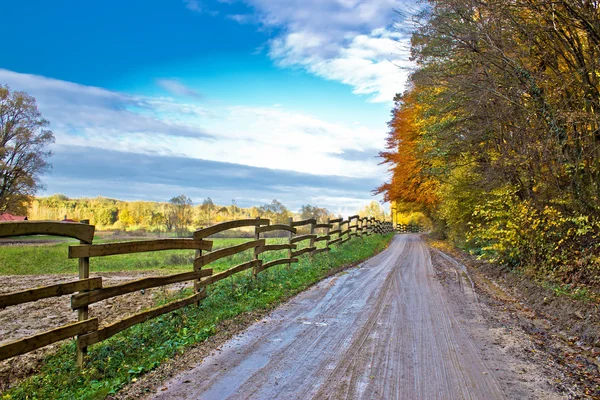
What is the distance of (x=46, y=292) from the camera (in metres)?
3.86

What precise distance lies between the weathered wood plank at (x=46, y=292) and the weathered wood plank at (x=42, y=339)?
14.5 inches

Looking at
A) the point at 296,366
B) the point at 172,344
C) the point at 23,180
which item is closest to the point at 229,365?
the point at 296,366

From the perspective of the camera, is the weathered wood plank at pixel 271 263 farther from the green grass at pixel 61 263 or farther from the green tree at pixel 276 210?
the green tree at pixel 276 210

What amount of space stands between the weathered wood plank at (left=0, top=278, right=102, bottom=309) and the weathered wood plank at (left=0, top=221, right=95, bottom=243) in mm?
502

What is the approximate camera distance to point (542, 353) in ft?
15.6

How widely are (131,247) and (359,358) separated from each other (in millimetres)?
3282

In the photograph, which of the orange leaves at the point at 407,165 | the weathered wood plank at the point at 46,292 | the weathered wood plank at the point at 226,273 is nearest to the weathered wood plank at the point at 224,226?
the weathered wood plank at the point at 226,273

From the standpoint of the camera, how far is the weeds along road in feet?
11.9


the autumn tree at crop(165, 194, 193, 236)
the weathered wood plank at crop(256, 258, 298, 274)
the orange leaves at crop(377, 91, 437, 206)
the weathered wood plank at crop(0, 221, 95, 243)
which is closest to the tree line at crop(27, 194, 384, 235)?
the autumn tree at crop(165, 194, 193, 236)

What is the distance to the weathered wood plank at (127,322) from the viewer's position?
14.1 feet

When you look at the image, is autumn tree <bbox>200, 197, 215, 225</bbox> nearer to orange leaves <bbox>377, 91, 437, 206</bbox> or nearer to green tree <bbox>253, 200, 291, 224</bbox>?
green tree <bbox>253, 200, 291, 224</bbox>

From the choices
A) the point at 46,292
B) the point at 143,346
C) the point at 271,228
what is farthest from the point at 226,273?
the point at 46,292

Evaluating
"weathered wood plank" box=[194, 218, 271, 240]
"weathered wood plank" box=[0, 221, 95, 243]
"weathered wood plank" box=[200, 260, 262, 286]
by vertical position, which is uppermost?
"weathered wood plank" box=[0, 221, 95, 243]

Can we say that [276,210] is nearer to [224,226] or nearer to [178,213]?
[178,213]
